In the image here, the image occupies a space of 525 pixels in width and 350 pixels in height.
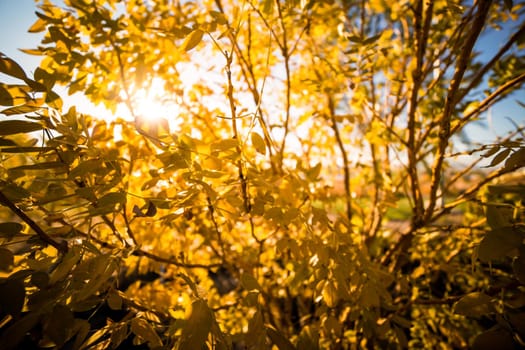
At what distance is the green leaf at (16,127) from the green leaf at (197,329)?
22.0 inches

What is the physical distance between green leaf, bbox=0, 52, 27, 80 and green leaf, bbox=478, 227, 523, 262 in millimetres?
1113

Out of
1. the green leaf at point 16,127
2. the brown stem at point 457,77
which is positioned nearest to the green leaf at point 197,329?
the green leaf at point 16,127

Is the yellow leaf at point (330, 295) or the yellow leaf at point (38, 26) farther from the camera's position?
the yellow leaf at point (38, 26)

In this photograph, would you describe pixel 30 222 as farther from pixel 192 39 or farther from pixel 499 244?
pixel 499 244

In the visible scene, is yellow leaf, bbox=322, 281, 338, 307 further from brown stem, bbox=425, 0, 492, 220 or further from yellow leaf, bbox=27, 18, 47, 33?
yellow leaf, bbox=27, 18, 47, 33

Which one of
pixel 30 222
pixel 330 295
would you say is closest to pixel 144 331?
pixel 30 222

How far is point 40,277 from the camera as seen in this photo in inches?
22.0

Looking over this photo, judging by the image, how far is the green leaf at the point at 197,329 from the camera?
493 mm

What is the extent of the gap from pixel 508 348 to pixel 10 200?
126 centimetres

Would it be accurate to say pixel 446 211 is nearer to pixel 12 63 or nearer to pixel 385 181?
pixel 385 181

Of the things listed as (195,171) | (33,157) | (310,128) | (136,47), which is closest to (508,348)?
(195,171)

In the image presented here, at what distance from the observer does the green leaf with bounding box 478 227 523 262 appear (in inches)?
21.5

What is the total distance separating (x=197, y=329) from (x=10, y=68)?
709 millimetres

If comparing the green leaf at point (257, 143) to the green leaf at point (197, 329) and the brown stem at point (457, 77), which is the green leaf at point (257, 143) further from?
the brown stem at point (457, 77)
